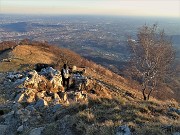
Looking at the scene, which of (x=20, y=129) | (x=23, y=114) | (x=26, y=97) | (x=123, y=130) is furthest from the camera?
(x=26, y=97)

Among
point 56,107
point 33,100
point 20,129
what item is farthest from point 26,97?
point 20,129

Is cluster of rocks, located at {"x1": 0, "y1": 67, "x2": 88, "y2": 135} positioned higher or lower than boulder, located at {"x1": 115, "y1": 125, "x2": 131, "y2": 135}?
lower

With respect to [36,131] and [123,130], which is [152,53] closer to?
[36,131]

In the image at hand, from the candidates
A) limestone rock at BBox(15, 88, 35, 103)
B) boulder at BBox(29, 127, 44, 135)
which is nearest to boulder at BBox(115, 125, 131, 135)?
boulder at BBox(29, 127, 44, 135)

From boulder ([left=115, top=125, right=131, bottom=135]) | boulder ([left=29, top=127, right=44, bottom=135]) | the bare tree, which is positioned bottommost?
the bare tree

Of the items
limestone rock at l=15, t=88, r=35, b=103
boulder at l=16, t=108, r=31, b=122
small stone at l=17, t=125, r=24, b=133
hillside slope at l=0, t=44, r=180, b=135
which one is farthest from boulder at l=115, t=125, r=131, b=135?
limestone rock at l=15, t=88, r=35, b=103

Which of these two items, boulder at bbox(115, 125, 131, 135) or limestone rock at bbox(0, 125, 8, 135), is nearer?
boulder at bbox(115, 125, 131, 135)

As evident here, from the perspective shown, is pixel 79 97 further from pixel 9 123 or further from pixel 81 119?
pixel 81 119

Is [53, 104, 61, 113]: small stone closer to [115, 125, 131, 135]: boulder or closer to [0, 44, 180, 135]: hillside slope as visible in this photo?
[0, 44, 180, 135]: hillside slope

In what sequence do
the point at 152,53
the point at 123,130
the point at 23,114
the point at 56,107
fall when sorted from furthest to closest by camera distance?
the point at 152,53 < the point at 56,107 < the point at 23,114 < the point at 123,130

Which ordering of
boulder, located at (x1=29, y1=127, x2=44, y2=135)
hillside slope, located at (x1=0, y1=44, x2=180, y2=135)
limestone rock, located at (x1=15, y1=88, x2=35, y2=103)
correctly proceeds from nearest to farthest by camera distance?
1. hillside slope, located at (x1=0, y1=44, x2=180, y2=135)
2. boulder, located at (x1=29, y1=127, x2=44, y2=135)
3. limestone rock, located at (x1=15, y1=88, x2=35, y2=103)

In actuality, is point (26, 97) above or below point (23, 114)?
below

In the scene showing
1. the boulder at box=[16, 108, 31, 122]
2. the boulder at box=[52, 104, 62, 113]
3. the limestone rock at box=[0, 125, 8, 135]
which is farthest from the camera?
the boulder at box=[52, 104, 62, 113]

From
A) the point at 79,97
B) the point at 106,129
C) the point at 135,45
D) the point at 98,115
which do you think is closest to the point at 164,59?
the point at 135,45
